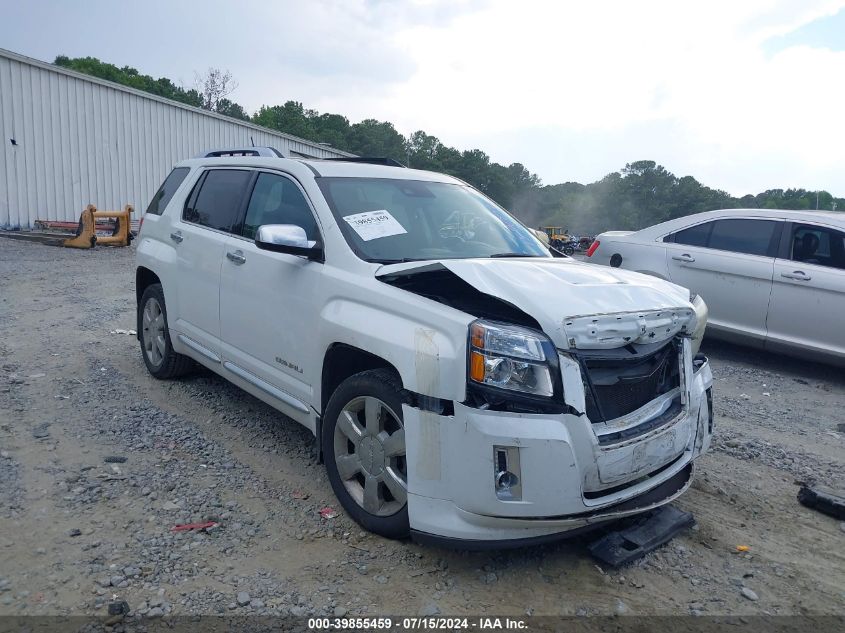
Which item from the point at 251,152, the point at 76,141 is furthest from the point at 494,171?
the point at 251,152

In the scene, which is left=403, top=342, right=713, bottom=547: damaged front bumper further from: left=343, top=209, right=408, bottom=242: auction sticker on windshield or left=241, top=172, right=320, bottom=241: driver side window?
left=241, top=172, right=320, bottom=241: driver side window

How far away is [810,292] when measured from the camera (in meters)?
6.51

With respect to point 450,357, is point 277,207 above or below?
above

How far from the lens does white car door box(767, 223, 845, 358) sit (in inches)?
251

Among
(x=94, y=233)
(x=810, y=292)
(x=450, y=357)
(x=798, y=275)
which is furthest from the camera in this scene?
(x=94, y=233)

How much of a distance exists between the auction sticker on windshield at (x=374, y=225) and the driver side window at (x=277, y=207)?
23 centimetres

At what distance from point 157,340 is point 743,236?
6132 millimetres

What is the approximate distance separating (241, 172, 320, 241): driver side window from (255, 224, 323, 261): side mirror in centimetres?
18

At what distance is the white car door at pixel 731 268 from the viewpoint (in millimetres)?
6875


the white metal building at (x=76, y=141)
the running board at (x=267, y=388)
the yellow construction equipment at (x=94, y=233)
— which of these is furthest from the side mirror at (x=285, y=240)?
the white metal building at (x=76, y=141)

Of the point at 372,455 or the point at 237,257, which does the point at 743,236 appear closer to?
the point at 237,257

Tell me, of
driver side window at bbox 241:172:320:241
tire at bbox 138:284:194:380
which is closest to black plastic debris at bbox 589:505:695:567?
driver side window at bbox 241:172:320:241

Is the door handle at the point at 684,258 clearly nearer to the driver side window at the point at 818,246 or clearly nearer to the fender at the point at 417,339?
the driver side window at the point at 818,246

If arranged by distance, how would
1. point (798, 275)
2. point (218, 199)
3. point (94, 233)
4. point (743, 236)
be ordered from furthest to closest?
point (94, 233) < point (743, 236) < point (798, 275) < point (218, 199)
